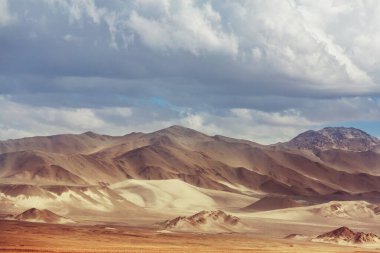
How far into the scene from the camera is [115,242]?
332 ft

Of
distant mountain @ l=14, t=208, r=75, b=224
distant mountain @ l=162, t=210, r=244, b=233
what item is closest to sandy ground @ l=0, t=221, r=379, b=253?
distant mountain @ l=14, t=208, r=75, b=224

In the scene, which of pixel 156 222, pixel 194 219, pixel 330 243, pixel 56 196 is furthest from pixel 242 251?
pixel 56 196

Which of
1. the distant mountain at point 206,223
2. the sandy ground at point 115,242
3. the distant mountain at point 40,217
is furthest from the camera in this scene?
the distant mountain at point 40,217

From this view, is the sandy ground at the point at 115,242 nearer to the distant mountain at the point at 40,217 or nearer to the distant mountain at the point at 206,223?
the distant mountain at the point at 40,217

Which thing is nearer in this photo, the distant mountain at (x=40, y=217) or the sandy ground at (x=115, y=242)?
the sandy ground at (x=115, y=242)

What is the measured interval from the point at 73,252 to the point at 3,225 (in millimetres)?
46248

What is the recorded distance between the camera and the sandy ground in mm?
87625

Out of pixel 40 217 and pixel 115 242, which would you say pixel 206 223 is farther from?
pixel 115 242

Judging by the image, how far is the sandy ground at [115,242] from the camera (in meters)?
87.6

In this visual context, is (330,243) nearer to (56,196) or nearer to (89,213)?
(89,213)

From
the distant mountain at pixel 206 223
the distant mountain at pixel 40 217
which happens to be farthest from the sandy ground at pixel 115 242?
the distant mountain at pixel 206 223

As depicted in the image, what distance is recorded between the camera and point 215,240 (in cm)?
11781

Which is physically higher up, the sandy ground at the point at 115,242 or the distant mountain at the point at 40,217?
the distant mountain at the point at 40,217

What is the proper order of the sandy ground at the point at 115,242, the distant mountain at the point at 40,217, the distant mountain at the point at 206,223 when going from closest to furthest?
the sandy ground at the point at 115,242, the distant mountain at the point at 206,223, the distant mountain at the point at 40,217
